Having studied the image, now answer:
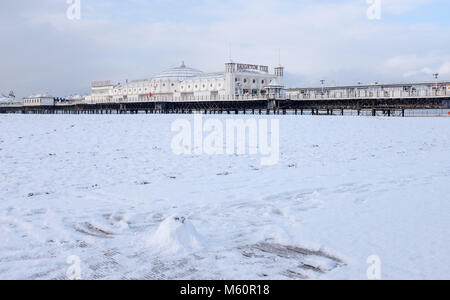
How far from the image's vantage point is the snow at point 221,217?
13.7ft

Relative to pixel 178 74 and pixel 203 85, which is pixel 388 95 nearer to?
pixel 203 85

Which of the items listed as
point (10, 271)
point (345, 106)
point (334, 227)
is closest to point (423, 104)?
point (345, 106)

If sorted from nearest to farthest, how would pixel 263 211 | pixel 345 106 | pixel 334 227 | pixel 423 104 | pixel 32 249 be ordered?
pixel 32 249, pixel 334 227, pixel 263 211, pixel 423 104, pixel 345 106

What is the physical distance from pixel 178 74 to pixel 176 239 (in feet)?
298

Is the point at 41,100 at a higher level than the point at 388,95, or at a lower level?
higher

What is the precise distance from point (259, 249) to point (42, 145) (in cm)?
1118

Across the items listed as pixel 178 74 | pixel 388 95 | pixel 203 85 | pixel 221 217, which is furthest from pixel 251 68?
pixel 221 217

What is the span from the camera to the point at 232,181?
8625mm

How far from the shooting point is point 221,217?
599 cm

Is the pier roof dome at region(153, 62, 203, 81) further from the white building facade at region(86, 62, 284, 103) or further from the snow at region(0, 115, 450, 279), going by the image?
the snow at region(0, 115, 450, 279)

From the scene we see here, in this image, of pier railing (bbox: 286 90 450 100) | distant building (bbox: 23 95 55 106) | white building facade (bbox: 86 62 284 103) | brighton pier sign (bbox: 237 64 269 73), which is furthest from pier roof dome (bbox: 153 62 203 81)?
pier railing (bbox: 286 90 450 100)

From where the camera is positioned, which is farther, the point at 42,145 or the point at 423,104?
the point at 423,104
